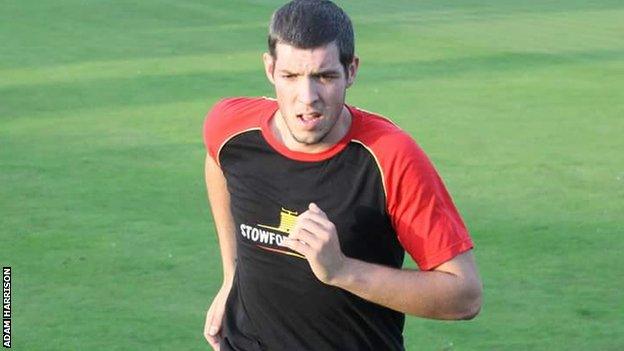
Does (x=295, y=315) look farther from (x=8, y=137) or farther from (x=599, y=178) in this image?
(x=8, y=137)

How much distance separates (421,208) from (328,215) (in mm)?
279

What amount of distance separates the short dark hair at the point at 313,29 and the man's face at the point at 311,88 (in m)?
0.02

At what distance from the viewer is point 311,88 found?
412 centimetres

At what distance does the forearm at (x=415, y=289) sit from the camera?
4059mm

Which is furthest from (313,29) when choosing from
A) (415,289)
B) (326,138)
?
(415,289)

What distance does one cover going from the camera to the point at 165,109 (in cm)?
1377

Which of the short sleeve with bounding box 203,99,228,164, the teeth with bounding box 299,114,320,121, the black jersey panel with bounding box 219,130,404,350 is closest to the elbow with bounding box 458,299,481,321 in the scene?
the black jersey panel with bounding box 219,130,404,350

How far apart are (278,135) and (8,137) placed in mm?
8235

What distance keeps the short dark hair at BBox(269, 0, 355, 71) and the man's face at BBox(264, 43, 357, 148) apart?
0.8 inches

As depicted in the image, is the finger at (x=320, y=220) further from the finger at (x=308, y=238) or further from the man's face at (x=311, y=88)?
the man's face at (x=311, y=88)

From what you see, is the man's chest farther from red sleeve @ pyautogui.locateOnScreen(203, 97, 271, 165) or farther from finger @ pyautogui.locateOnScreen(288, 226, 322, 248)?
finger @ pyautogui.locateOnScreen(288, 226, 322, 248)

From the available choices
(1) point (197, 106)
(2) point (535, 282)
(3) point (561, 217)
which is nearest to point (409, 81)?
Result: (1) point (197, 106)

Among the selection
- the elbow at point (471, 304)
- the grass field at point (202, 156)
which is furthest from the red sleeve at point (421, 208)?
the grass field at point (202, 156)

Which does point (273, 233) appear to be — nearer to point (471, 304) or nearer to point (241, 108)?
point (241, 108)
